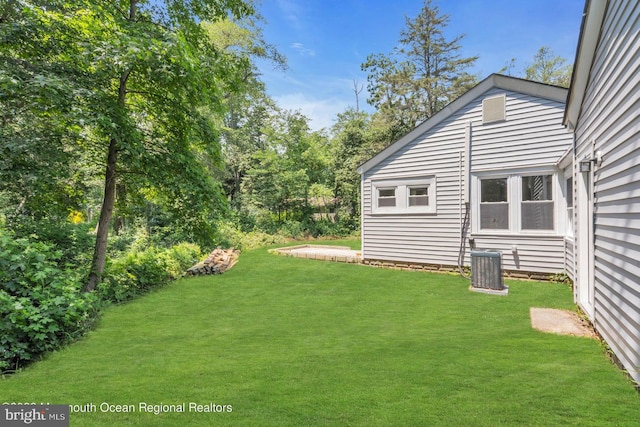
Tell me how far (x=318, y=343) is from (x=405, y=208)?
6.43 meters

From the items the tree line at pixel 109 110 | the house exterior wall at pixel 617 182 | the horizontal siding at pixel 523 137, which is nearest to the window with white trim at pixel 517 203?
the horizontal siding at pixel 523 137

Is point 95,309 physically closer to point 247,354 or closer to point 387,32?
point 247,354

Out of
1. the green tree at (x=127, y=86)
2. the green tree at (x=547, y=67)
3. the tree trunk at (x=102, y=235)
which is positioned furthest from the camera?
the green tree at (x=547, y=67)

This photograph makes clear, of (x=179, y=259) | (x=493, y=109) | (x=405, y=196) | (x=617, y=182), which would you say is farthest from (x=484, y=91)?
(x=179, y=259)

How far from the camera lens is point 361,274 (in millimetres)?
8836

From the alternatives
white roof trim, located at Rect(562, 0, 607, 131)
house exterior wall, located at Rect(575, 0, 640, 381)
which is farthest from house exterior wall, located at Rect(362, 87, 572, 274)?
house exterior wall, located at Rect(575, 0, 640, 381)

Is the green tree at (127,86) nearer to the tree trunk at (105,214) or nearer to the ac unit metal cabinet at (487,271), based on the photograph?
the tree trunk at (105,214)

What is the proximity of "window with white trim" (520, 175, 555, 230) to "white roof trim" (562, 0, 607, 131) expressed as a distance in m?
2.72

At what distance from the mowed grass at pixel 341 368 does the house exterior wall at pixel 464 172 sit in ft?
6.12

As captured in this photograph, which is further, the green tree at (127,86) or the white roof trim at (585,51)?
the green tree at (127,86)

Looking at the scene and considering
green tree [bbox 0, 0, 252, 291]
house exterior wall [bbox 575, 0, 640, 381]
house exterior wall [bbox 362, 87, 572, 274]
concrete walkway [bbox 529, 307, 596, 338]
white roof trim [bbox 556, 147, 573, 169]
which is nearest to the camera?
house exterior wall [bbox 575, 0, 640, 381]

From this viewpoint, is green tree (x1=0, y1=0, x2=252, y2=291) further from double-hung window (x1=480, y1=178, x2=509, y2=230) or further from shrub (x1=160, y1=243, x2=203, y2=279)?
double-hung window (x1=480, y1=178, x2=509, y2=230)

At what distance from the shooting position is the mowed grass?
7.91ft

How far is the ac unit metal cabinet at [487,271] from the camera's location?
6.55 m
